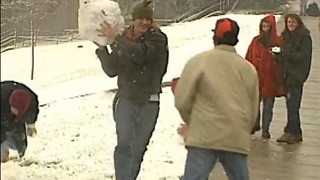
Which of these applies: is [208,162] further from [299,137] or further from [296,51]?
[299,137]

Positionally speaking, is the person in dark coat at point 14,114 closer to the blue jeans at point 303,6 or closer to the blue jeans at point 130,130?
the blue jeans at point 130,130

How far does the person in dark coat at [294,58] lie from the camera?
9609 millimetres

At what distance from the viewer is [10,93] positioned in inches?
177

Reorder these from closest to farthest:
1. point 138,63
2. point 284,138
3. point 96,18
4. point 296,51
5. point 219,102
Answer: point 219,102
point 96,18
point 138,63
point 296,51
point 284,138

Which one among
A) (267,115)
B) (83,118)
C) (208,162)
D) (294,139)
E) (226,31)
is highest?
(226,31)

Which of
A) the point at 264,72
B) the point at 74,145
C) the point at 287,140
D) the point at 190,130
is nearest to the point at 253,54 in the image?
the point at 264,72

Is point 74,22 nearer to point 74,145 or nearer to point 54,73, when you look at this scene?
point 54,73

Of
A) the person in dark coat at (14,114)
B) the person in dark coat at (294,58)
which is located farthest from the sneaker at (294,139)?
the person in dark coat at (14,114)

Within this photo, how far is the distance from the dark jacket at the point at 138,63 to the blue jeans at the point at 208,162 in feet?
2.89

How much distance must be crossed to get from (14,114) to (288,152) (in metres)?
5.66

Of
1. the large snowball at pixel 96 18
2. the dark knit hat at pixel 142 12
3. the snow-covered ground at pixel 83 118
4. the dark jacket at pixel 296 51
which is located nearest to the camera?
the large snowball at pixel 96 18

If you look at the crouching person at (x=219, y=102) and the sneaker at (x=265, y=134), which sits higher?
the crouching person at (x=219, y=102)

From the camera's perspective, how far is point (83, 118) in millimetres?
8867

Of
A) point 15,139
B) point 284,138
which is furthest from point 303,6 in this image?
point 15,139
